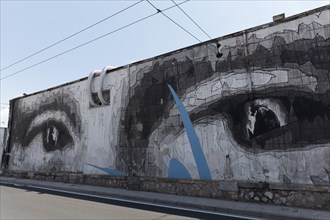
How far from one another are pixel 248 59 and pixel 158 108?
4.33 metres

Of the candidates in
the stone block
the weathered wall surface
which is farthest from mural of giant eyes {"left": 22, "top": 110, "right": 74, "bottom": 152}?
the stone block

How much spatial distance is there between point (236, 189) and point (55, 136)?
1206cm

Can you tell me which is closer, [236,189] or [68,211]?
[68,211]

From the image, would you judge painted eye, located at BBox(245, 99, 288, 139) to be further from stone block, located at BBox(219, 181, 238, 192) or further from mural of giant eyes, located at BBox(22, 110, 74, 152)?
mural of giant eyes, located at BBox(22, 110, 74, 152)

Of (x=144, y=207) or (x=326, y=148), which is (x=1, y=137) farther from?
(x=326, y=148)

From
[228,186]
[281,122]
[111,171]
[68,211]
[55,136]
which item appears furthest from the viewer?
[55,136]

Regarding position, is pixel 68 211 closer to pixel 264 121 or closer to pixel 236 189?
pixel 236 189

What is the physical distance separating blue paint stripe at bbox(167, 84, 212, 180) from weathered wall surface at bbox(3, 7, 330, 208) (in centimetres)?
4

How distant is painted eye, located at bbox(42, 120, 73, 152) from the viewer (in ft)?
50.3

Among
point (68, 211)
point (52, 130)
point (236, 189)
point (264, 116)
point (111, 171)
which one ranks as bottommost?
point (68, 211)

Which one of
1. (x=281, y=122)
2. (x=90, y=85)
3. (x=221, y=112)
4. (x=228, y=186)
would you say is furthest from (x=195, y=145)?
(x=90, y=85)

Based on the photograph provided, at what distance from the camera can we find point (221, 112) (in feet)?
30.8

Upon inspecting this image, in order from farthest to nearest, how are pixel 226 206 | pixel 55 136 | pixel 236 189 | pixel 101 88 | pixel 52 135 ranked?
pixel 52 135 < pixel 55 136 < pixel 101 88 < pixel 236 189 < pixel 226 206

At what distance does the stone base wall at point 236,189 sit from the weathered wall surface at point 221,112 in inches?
9.1
